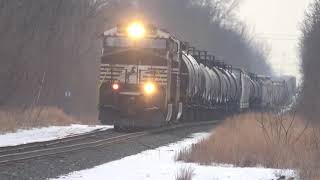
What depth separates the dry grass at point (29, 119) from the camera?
2503 cm

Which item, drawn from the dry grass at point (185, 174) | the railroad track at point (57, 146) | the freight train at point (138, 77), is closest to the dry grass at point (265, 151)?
the dry grass at point (185, 174)

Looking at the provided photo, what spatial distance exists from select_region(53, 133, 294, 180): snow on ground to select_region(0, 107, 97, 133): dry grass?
9925 millimetres

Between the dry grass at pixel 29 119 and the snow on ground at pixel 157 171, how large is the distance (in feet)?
32.6

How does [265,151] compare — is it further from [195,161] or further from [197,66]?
[197,66]

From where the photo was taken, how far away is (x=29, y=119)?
2731cm

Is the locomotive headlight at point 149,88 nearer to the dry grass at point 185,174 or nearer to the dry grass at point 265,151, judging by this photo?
the dry grass at point 265,151

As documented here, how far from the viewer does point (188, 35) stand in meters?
96.8

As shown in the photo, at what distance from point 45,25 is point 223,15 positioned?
7338 centimetres

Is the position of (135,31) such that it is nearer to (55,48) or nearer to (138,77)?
(138,77)

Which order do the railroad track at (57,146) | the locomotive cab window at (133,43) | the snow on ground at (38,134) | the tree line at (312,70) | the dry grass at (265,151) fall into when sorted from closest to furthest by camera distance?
the railroad track at (57,146) < the dry grass at (265,151) < the snow on ground at (38,134) < the locomotive cab window at (133,43) < the tree line at (312,70)

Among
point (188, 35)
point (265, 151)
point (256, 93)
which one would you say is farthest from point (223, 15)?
point (265, 151)

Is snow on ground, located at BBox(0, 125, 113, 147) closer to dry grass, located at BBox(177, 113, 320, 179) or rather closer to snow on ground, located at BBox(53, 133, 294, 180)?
snow on ground, located at BBox(53, 133, 294, 180)

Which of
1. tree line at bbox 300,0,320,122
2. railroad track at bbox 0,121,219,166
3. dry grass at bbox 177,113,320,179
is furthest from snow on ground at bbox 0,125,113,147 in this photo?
tree line at bbox 300,0,320,122

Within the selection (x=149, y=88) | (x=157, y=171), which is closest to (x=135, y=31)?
(x=149, y=88)
